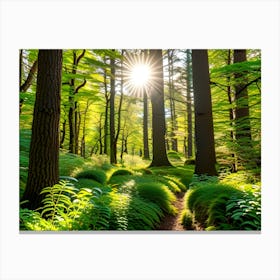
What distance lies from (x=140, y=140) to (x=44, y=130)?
7.39ft

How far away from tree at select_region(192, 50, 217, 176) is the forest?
15mm

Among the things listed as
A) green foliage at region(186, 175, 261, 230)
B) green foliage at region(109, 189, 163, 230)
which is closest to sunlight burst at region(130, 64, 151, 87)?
green foliage at region(109, 189, 163, 230)

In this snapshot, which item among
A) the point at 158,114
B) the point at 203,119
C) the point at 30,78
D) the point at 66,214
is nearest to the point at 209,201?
the point at 203,119

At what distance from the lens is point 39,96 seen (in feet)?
12.2

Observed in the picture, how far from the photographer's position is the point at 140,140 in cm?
565

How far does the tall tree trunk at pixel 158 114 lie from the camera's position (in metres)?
4.57

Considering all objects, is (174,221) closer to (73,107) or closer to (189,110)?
(189,110)

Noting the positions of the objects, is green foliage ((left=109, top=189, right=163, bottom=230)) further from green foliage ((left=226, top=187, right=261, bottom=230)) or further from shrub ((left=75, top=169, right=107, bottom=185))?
green foliage ((left=226, top=187, right=261, bottom=230))

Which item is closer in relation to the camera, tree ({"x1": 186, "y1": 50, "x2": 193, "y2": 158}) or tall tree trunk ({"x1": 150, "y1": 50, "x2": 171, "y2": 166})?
tall tree trunk ({"x1": 150, "y1": 50, "x2": 171, "y2": 166})

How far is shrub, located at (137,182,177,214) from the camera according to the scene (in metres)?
4.08

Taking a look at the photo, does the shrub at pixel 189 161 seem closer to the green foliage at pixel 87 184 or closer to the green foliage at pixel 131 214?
the green foliage at pixel 131 214

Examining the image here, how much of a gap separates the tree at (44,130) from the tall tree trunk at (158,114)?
4.78 ft

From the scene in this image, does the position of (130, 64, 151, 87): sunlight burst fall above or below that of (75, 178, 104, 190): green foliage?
above
